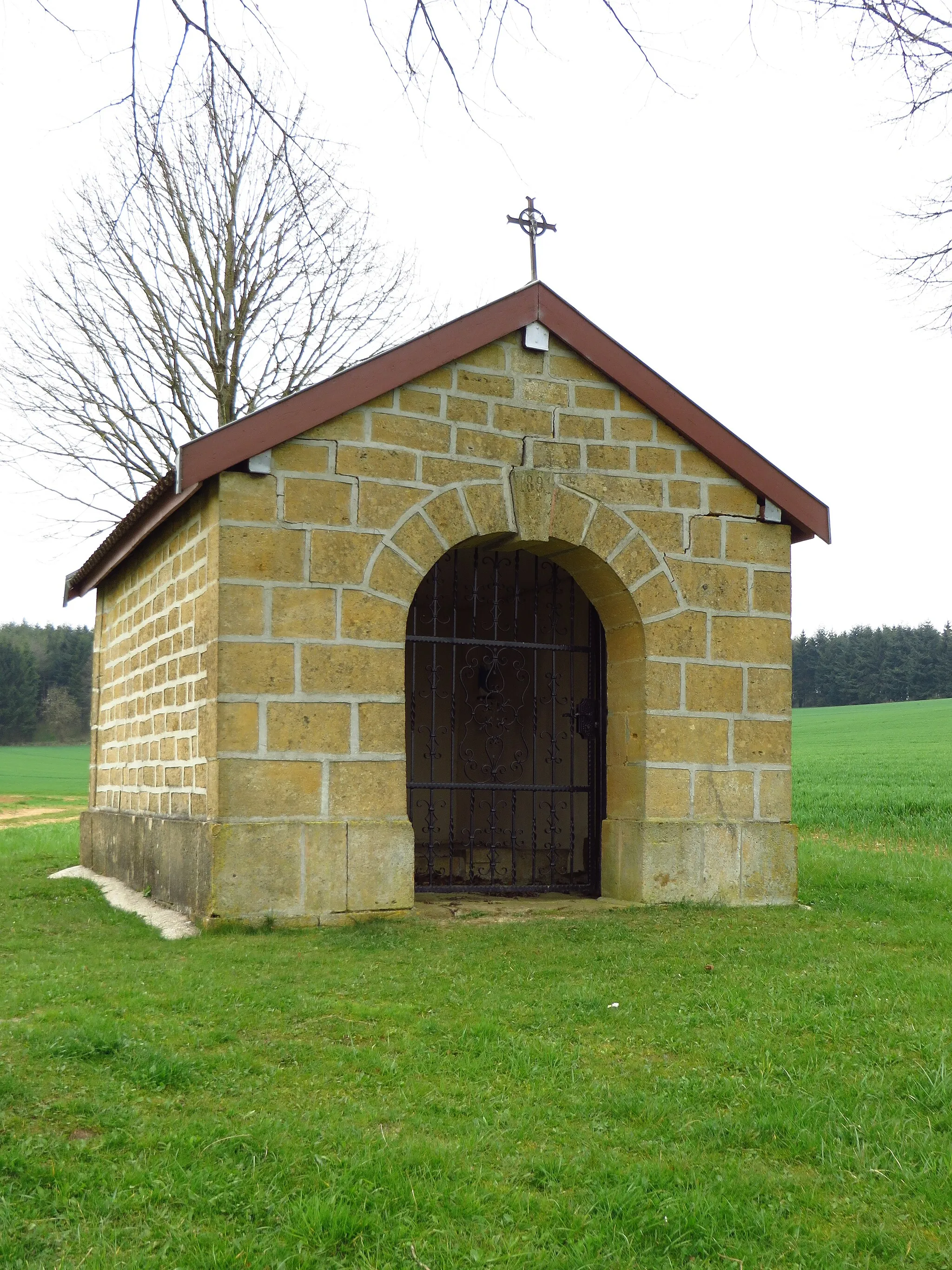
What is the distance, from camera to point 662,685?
7.66 meters

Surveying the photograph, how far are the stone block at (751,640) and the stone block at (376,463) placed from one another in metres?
2.34

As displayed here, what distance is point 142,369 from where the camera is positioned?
1633cm

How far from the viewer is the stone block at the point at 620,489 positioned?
7.64 metres

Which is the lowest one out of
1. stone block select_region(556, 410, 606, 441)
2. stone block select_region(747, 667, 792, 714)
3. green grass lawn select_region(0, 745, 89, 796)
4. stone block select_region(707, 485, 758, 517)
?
green grass lawn select_region(0, 745, 89, 796)

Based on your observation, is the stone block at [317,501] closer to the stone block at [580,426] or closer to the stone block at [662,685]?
the stone block at [580,426]

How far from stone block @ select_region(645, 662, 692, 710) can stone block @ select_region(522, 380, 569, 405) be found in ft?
6.04

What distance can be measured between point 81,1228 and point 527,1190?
112 centimetres

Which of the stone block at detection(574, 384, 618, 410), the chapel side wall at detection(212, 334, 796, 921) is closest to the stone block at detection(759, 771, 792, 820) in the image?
the chapel side wall at detection(212, 334, 796, 921)

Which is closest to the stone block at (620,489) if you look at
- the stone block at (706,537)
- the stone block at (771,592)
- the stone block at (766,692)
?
the stone block at (706,537)

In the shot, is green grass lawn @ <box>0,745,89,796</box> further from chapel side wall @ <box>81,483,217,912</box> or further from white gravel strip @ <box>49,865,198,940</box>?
white gravel strip @ <box>49,865,198,940</box>

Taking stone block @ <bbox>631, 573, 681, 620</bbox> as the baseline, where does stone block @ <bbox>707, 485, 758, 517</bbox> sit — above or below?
above

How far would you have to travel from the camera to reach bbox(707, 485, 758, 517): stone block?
7.98m

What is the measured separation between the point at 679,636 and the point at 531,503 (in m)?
1.34

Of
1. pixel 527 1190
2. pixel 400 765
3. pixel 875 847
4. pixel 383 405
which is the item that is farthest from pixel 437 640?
pixel 875 847
